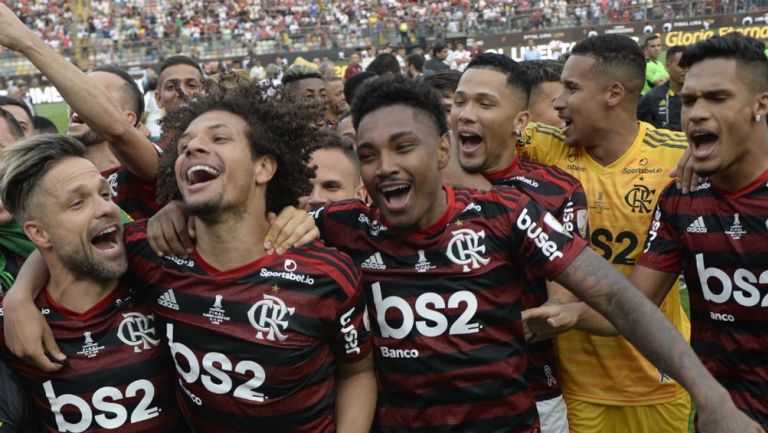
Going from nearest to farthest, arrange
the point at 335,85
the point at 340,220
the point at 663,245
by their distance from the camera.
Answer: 1. the point at 340,220
2. the point at 663,245
3. the point at 335,85

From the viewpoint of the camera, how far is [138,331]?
3.28 metres

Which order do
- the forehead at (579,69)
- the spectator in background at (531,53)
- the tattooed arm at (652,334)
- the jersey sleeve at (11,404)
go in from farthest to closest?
the spectator in background at (531,53) → the forehead at (579,69) → the jersey sleeve at (11,404) → the tattooed arm at (652,334)

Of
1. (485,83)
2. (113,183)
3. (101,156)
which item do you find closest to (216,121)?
(113,183)

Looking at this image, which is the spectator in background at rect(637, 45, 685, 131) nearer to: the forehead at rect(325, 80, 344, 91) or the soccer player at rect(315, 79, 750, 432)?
the forehead at rect(325, 80, 344, 91)

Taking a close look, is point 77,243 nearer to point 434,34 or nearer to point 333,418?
point 333,418

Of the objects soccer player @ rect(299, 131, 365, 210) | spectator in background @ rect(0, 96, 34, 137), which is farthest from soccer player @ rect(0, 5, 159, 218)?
spectator in background @ rect(0, 96, 34, 137)

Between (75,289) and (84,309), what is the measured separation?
0.10 m

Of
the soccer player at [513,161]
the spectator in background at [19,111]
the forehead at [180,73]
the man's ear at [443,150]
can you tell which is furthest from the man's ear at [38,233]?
the forehead at [180,73]

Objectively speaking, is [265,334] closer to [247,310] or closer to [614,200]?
[247,310]

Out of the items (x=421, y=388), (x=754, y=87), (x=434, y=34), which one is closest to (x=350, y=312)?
(x=421, y=388)

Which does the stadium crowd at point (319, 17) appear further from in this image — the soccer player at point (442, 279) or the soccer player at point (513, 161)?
the soccer player at point (442, 279)

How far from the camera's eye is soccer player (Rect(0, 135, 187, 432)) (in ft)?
10.3

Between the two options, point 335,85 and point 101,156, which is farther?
point 335,85

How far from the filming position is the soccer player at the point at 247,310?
10.0 ft
